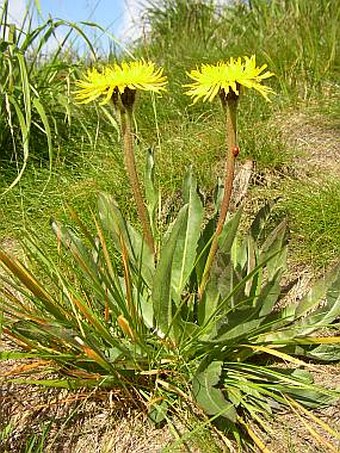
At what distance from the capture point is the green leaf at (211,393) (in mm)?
1641

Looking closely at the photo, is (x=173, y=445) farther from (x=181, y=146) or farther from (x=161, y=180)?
(x=181, y=146)

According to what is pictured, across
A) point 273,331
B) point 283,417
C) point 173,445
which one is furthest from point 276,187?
point 173,445

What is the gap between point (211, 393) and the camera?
66.4 inches

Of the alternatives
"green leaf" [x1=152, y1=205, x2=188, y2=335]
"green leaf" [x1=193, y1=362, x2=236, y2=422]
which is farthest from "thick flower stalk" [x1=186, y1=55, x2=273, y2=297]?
"green leaf" [x1=193, y1=362, x2=236, y2=422]

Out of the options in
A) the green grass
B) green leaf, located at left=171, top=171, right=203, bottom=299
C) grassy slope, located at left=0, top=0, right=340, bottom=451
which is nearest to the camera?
green leaf, located at left=171, top=171, right=203, bottom=299

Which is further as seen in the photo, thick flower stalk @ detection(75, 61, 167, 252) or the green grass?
the green grass

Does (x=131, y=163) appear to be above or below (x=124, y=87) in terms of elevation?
below

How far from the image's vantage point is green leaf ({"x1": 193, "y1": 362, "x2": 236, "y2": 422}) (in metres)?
1.64

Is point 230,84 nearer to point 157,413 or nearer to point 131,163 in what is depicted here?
point 131,163

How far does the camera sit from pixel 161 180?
271 cm

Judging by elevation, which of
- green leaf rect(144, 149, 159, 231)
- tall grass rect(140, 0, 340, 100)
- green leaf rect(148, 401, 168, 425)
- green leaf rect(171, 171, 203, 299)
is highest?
tall grass rect(140, 0, 340, 100)

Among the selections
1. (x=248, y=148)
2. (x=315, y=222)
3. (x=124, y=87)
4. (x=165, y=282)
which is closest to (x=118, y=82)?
(x=124, y=87)

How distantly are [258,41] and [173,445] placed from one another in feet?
9.14

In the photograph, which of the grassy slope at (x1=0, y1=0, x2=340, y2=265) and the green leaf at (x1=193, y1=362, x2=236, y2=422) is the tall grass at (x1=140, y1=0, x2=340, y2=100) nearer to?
the grassy slope at (x1=0, y1=0, x2=340, y2=265)
